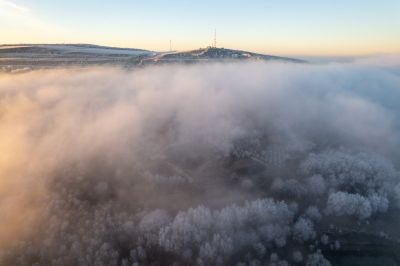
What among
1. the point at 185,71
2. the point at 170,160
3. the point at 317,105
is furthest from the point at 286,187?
the point at 185,71

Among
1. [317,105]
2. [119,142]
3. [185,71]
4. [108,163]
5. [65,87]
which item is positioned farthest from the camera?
[185,71]

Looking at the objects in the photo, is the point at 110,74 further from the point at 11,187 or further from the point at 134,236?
the point at 134,236

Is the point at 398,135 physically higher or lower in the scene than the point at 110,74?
lower

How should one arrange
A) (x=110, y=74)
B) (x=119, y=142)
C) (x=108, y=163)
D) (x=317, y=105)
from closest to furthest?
1. (x=108, y=163)
2. (x=119, y=142)
3. (x=110, y=74)
4. (x=317, y=105)

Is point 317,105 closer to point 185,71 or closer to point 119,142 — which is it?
point 185,71

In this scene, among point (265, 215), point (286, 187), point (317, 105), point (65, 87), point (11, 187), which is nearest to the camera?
point (265, 215)

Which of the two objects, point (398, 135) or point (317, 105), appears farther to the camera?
point (317, 105)

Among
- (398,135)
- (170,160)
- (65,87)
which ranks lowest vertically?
(398,135)

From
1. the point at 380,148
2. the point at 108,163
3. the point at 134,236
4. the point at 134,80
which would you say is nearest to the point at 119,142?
the point at 108,163

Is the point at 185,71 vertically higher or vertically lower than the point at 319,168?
higher
